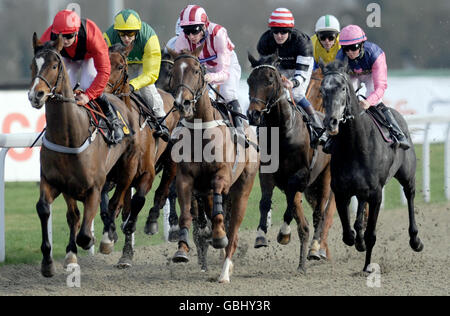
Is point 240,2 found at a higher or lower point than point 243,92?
higher

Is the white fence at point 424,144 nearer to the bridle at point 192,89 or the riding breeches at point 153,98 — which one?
the riding breeches at point 153,98

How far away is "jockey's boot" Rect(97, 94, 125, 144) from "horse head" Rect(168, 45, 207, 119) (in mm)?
682

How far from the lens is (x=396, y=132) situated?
24.4ft

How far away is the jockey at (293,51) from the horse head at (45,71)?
2.33 meters

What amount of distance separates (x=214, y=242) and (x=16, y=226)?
4.28m

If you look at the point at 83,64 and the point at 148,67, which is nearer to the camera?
the point at 83,64

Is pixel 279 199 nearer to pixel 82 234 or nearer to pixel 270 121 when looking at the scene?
pixel 270 121

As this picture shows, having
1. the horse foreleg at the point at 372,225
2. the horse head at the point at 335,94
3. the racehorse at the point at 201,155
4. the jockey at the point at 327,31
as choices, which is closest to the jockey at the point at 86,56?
the racehorse at the point at 201,155

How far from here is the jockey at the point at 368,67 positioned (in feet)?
23.9

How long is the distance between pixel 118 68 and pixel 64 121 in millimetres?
1414

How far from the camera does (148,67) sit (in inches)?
305

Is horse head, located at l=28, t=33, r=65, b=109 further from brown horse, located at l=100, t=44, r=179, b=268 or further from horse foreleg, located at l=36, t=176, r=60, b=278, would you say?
brown horse, located at l=100, t=44, r=179, b=268

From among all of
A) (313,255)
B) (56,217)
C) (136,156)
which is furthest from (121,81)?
(56,217)
